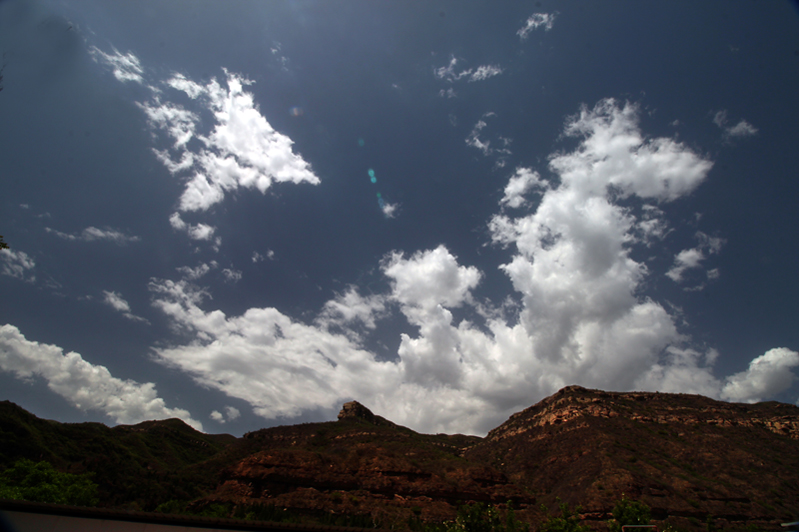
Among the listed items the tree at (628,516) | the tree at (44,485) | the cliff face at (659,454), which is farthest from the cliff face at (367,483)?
the tree at (628,516)

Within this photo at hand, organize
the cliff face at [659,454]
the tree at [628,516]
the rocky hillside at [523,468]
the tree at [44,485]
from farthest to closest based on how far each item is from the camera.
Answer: the rocky hillside at [523,468], the cliff face at [659,454], the tree at [44,485], the tree at [628,516]

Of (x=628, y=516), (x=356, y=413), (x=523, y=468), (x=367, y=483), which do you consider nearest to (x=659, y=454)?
(x=523, y=468)

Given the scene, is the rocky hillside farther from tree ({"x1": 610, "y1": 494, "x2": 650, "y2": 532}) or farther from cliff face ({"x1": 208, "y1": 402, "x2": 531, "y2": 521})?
tree ({"x1": 610, "y1": 494, "x2": 650, "y2": 532})

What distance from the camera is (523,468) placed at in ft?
230

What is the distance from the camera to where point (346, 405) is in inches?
4973

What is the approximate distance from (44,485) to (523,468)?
7384 cm

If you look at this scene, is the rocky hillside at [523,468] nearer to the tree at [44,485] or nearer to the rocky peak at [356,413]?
the tree at [44,485]

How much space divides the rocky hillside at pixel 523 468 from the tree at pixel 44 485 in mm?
7851

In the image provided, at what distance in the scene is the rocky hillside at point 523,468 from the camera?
5000cm

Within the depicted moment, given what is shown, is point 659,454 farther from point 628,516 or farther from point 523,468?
point 628,516

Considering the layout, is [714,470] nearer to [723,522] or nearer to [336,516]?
[723,522]

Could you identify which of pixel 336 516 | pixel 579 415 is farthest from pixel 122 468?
pixel 579 415

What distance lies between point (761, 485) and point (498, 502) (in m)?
39.8

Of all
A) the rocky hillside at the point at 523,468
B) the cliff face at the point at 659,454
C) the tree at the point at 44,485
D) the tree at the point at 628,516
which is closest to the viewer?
the tree at the point at 628,516
